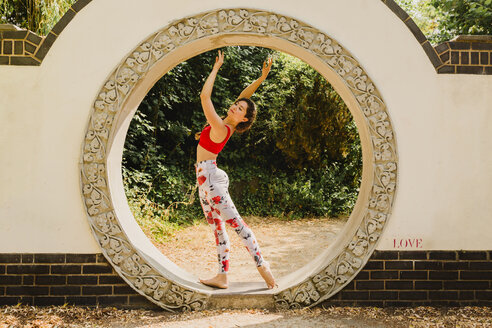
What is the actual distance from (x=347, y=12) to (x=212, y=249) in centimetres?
444

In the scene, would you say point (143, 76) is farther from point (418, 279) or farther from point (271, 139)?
point (271, 139)

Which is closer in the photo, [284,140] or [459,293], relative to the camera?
[459,293]

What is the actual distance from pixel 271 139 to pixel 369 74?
239 inches

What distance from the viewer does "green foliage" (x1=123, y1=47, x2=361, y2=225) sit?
8.38 m

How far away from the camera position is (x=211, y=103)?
9.84ft

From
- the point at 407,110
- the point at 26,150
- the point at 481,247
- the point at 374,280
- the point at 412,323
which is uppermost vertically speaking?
the point at 407,110

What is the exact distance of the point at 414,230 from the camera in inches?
130

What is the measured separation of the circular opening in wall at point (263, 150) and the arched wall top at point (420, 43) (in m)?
4.13

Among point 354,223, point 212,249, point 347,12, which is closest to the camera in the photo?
point 347,12

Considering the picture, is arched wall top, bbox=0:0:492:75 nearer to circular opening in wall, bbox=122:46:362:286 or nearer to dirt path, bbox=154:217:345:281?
dirt path, bbox=154:217:345:281

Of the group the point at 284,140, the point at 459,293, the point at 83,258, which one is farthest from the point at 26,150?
the point at 284,140

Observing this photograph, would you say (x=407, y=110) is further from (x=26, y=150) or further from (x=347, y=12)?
(x=26, y=150)

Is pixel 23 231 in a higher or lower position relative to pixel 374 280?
higher

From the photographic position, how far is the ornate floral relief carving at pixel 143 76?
126 inches
